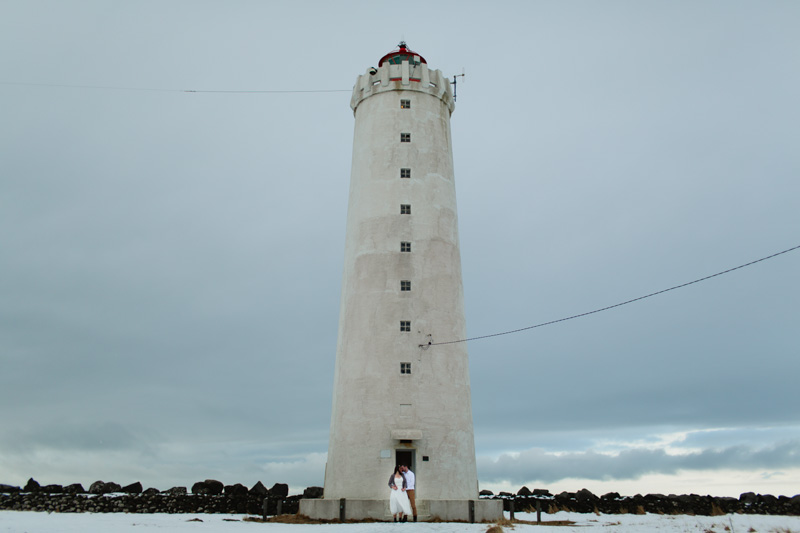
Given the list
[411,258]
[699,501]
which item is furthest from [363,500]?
[699,501]

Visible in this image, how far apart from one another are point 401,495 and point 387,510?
2.07 m

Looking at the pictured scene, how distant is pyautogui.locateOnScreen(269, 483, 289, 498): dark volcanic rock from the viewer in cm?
2966

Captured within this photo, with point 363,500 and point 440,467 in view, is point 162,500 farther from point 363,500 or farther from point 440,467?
point 440,467

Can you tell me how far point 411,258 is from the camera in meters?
24.0

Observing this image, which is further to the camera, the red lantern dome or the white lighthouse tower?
the red lantern dome

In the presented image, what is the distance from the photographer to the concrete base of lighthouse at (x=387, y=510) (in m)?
20.5

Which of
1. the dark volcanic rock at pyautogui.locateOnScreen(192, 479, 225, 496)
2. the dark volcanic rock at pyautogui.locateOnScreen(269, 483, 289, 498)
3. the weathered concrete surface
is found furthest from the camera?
the dark volcanic rock at pyautogui.locateOnScreen(269, 483, 289, 498)

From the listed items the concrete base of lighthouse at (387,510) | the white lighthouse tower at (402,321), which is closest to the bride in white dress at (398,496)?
the concrete base of lighthouse at (387,510)

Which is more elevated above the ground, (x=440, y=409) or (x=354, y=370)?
(x=354, y=370)

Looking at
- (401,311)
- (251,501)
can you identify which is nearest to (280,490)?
(251,501)

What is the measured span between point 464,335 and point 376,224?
17.9 feet

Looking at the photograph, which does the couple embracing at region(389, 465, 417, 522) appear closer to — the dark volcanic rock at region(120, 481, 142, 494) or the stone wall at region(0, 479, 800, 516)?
the stone wall at region(0, 479, 800, 516)

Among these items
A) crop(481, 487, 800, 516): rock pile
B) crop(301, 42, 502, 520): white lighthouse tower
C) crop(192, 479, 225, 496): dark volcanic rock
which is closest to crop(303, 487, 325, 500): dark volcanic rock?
crop(192, 479, 225, 496): dark volcanic rock

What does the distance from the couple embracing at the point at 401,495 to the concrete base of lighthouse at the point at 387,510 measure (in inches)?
50.2
